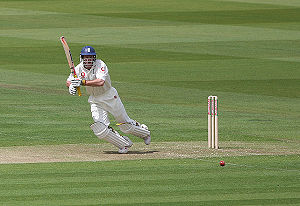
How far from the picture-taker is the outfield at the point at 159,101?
1309 cm

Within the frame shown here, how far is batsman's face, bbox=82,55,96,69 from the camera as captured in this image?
52.3ft

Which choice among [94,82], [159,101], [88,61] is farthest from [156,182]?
[159,101]

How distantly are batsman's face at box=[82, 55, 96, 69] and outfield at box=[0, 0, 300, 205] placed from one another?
153 centimetres

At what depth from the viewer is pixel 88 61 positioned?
16.0 meters

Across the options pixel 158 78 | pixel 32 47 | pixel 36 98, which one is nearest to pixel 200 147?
pixel 36 98

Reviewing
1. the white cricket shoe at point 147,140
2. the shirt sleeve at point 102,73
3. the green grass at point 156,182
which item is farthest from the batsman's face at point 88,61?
the green grass at point 156,182

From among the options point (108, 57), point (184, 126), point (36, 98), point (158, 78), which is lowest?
point (184, 126)

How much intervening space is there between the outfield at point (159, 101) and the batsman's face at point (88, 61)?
1.53 metres

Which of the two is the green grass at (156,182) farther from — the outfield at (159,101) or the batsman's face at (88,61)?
the batsman's face at (88,61)

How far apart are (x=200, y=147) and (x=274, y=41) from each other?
833 inches

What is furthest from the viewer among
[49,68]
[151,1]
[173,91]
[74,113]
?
[151,1]

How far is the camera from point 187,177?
13727 millimetres

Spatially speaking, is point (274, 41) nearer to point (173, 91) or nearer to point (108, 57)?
point (108, 57)

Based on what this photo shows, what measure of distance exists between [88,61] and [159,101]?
8784 millimetres
